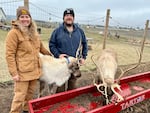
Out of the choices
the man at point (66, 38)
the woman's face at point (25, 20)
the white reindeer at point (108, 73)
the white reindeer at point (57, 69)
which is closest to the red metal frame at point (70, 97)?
the white reindeer at point (108, 73)

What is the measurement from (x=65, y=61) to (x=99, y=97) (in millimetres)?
1029

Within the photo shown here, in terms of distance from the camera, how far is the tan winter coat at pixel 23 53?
10.4 feet

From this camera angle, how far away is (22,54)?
130 inches

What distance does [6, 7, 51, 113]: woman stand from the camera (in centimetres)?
318

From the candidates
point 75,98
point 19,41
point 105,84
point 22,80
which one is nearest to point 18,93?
point 22,80

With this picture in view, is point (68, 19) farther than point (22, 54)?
Yes

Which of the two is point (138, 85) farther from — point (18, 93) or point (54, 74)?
point (18, 93)

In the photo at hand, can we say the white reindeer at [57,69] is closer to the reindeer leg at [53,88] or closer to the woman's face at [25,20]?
the reindeer leg at [53,88]

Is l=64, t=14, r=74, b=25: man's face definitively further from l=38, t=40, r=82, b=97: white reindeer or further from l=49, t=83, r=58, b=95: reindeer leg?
l=49, t=83, r=58, b=95: reindeer leg

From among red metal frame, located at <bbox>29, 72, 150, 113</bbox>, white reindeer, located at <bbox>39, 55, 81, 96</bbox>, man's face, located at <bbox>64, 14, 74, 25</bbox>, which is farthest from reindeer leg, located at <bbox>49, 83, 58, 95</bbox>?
man's face, located at <bbox>64, 14, 74, 25</bbox>

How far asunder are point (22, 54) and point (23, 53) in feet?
0.07

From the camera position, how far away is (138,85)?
516cm

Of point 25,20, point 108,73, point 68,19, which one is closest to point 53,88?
point 108,73

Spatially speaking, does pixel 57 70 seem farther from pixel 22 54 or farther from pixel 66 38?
pixel 22 54
